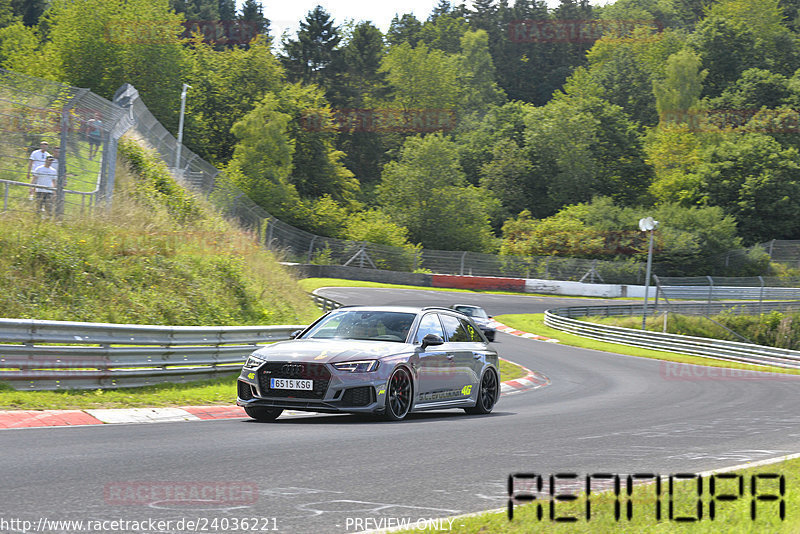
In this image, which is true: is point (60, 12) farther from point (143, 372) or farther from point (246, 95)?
point (143, 372)

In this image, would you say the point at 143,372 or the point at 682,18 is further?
the point at 682,18

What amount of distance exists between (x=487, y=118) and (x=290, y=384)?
319ft

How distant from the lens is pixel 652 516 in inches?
232

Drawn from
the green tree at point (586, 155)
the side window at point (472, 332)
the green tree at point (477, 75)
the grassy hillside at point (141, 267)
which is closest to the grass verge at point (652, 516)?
the side window at point (472, 332)

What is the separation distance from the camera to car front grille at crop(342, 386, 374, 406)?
11.0 meters

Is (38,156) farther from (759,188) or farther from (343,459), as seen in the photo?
(759,188)

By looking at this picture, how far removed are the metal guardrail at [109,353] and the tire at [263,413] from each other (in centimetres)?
267

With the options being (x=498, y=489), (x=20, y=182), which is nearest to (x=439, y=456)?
(x=498, y=489)

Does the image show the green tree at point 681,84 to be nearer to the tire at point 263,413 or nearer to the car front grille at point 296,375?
the tire at point 263,413

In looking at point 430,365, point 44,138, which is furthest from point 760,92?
point 430,365

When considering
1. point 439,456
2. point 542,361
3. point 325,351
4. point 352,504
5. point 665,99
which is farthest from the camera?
point 665,99

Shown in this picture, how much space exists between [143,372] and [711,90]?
108 meters

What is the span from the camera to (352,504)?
6242 mm

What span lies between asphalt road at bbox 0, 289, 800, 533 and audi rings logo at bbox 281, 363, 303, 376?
2.22 ft
